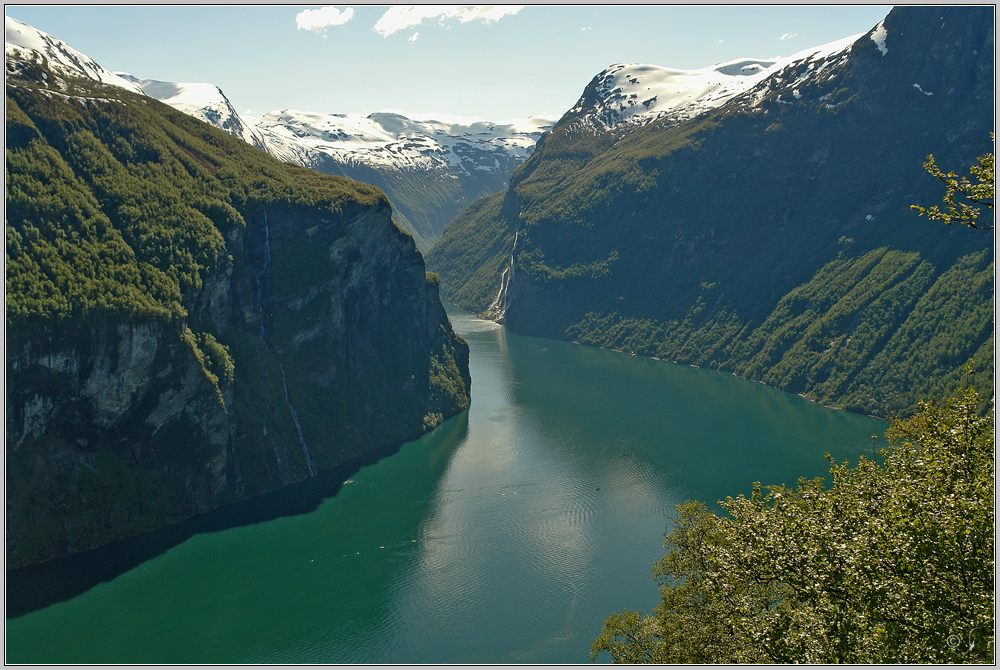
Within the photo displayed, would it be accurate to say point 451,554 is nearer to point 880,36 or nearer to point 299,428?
point 299,428

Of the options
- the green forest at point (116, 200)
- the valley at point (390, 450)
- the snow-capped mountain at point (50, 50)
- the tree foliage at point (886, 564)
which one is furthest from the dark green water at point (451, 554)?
the snow-capped mountain at point (50, 50)

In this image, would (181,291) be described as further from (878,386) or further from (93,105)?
(878,386)

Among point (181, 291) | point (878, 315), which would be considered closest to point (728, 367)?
point (878, 315)

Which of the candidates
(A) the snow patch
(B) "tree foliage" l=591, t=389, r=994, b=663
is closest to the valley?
(B) "tree foliage" l=591, t=389, r=994, b=663

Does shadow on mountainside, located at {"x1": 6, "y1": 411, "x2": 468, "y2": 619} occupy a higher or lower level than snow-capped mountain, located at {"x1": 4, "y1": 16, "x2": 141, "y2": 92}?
lower

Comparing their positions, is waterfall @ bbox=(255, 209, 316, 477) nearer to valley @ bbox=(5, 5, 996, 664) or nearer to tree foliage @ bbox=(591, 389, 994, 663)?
valley @ bbox=(5, 5, 996, 664)

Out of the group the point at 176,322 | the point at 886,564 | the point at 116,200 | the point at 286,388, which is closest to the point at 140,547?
the point at 176,322

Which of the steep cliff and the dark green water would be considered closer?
the dark green water

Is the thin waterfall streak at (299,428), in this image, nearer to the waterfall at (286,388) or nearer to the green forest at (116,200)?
the waterfall at (286,388)
